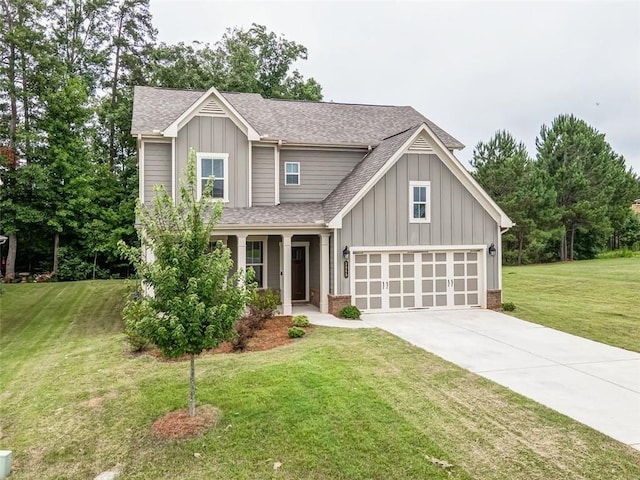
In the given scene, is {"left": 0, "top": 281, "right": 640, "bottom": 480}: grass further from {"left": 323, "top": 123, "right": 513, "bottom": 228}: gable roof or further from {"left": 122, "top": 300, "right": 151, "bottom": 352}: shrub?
{"left": 323, "top": 123, "right": 513, "bottom": 228}: gable roof

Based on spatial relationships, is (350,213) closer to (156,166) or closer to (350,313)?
(350,313)

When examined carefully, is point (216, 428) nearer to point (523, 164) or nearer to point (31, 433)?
point (31, 433)

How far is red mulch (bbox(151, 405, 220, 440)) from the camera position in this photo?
239 inches

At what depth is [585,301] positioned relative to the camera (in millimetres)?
17141

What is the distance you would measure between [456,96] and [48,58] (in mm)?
23074

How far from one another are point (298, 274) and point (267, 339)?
19.8ft

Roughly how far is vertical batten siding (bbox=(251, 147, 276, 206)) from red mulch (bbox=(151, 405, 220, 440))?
32.8ft

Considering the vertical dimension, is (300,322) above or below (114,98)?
below

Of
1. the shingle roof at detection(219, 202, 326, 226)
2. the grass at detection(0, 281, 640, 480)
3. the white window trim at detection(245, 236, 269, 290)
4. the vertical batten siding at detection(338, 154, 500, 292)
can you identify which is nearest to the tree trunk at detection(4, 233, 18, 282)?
the white window trim at detection(245, 236, 269, 290)

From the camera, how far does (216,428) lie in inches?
244

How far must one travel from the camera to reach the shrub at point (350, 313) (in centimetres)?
1368

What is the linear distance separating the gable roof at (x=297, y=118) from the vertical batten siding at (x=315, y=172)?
0.59m

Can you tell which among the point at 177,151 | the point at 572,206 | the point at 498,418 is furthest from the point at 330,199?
the point at 572,206

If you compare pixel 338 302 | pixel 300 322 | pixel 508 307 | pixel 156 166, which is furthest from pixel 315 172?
pixel 508 307
